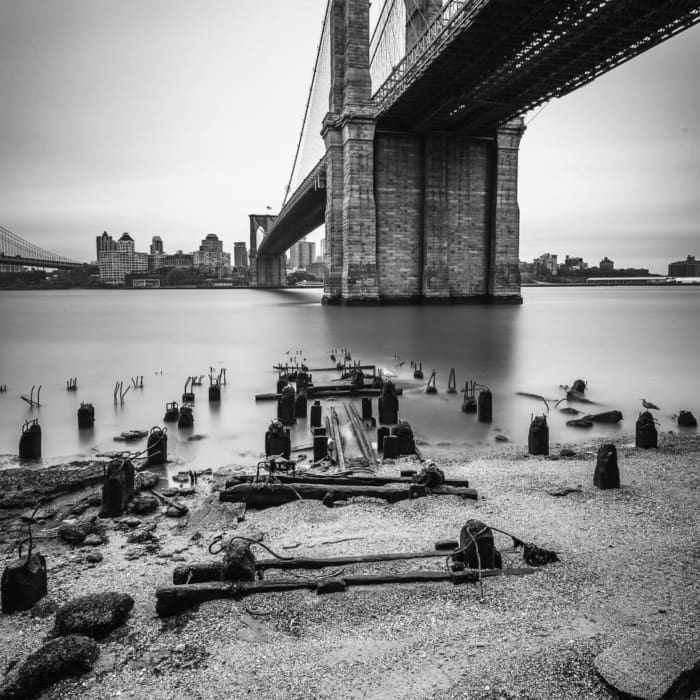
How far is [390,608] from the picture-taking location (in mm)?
2557

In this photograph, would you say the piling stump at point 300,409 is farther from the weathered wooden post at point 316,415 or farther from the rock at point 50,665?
the rock at point 50,665

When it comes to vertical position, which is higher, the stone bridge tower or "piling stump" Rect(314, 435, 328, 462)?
the stone bridge tower

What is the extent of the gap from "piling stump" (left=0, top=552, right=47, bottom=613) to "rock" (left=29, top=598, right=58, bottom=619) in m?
0.03

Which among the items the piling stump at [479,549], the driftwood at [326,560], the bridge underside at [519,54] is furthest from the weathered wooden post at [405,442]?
the bridge underside at [519,54]

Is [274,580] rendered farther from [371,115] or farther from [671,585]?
[371,115]

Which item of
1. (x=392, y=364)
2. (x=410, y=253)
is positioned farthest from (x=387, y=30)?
(x=392, y=364)

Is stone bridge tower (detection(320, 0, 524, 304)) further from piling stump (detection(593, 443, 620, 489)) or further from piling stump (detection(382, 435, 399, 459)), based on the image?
piling stump (detection(593, 443, 620, 489))

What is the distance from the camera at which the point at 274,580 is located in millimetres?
2750

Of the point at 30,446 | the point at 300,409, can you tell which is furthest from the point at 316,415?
the point at 30,446

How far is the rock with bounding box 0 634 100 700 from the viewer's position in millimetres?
2088

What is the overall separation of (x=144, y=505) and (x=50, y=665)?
197cm

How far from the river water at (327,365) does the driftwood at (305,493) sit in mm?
1830

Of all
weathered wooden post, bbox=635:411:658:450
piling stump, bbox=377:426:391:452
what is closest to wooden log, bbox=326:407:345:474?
piling stump, bbox=377:426:391:452

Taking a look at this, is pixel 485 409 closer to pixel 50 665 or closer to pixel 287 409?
pixel 287 409
